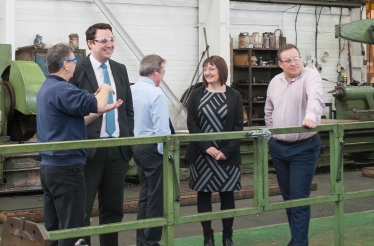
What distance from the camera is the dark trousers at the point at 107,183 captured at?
416 cm

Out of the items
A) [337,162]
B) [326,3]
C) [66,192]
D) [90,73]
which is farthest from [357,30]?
[66,192]

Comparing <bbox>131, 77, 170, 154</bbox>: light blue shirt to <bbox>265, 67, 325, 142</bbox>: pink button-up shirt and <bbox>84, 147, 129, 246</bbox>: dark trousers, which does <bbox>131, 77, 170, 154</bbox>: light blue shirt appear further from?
<bbox>265, 67, 325, 142</bbox>: pink button-up shirt

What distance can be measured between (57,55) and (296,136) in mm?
1756

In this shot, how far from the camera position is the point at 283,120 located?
15.5ft

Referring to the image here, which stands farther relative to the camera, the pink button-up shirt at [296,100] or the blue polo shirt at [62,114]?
the pink button-up shirt at [296,100]

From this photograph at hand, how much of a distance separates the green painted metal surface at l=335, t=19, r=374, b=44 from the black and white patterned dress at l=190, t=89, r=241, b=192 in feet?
16.8

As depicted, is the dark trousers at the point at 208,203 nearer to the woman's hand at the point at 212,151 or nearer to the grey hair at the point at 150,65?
the woman's hand at the point at 212,151

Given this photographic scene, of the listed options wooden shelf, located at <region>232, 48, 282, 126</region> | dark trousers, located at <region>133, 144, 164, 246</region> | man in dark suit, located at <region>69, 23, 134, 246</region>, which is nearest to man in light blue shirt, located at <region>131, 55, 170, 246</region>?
dark trousers, located at <region>133, 144, 164, 246</region>

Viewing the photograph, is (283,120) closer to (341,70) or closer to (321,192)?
(321,192)

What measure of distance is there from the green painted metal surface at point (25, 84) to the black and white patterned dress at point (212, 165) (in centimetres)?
270

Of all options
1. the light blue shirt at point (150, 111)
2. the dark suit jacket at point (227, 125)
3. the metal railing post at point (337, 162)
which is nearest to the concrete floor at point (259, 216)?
the dark suit jacket at point (227, 125)

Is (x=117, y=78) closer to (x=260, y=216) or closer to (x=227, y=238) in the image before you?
(x=227, y=238)

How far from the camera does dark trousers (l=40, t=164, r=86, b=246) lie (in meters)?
3.78

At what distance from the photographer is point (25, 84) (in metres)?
7.03
